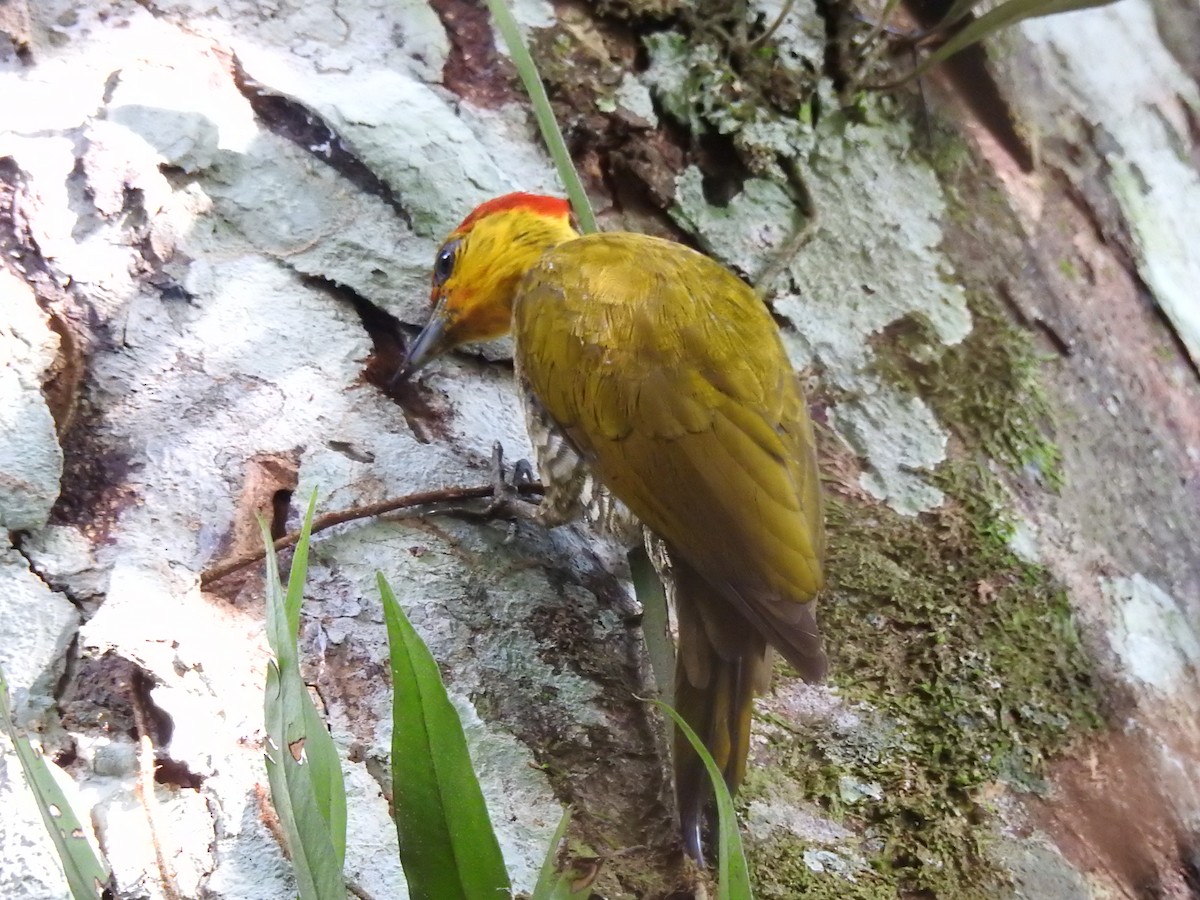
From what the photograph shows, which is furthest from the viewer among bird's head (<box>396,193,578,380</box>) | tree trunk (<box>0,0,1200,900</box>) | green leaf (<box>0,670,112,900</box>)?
bird's head (<box>396,193,578,380</box>)

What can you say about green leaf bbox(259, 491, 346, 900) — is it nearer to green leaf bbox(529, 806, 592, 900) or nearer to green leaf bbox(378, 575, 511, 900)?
green leaf bbox(378, 575, 511, 900)

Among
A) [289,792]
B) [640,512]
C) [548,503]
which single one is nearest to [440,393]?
[548,503]

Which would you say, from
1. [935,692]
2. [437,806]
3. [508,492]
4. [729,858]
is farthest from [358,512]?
[935,692]

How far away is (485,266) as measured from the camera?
7.87 ft

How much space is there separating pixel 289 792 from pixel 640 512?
3.17 feet

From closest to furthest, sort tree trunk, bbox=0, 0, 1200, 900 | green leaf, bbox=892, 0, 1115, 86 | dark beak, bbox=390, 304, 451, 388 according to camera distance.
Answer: tree trunk, bbox=0, 0, 1200, 900 → dark beak, bbox=390, 304, 451, 388 → green leaf, bbox=892, 0, 1115, 86

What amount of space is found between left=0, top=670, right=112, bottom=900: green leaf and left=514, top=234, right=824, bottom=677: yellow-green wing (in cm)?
101

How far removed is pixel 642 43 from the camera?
2.55m

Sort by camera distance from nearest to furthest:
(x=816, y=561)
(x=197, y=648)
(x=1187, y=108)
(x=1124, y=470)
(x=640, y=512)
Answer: (x=197, y=648), (x=816, y=561), (x=640, y=512), (x=1124, y=470), (x=1187, y=108)

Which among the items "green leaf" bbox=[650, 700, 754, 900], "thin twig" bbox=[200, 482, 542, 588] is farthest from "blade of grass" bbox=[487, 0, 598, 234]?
"green leaf" bbox=[650, 700, 754, 900]

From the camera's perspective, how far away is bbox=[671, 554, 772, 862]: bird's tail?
1.58 meters

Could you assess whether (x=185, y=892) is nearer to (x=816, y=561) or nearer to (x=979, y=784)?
(x=816, y=561)

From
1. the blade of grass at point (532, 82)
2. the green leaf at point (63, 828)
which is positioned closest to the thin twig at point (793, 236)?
the blade of grass at point (532, 82)

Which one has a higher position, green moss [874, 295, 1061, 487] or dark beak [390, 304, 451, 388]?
green moss [874, 295, 1061, 487]
